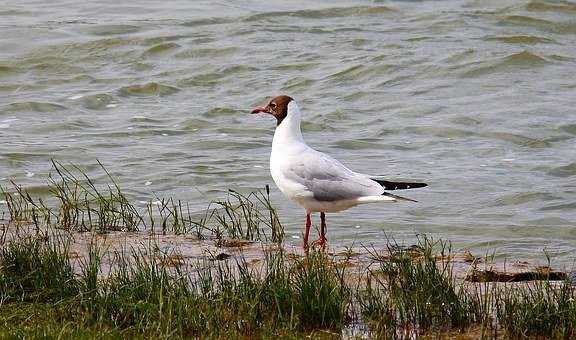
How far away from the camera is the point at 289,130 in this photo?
905 centimetres

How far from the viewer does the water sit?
472 inches

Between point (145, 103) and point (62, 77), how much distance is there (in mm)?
2349

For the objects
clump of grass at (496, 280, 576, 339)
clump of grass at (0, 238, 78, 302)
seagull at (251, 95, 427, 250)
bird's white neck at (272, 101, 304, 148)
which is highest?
bird's white neck at (272, 101, 304, 148)

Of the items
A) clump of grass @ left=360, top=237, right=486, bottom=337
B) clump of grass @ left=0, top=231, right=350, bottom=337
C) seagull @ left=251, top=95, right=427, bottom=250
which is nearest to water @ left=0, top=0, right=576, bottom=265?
seagull @ left=251, top=95, right=427, bottom=250

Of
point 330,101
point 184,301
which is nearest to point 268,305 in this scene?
point 184,301

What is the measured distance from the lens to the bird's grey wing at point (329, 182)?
864 cm

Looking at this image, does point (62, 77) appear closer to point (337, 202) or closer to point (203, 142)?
point (203, 142)

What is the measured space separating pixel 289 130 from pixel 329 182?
0.63m

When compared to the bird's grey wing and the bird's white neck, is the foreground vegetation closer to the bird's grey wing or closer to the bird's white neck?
the bird's grey wing

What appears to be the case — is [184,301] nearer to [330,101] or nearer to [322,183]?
[322,183]

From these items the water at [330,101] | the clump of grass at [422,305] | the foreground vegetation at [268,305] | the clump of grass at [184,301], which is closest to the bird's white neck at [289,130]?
the water at [330,101]

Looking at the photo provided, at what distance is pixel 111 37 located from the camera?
2064 centimetres

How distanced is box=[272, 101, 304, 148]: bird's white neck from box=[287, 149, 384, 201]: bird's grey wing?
1.01 feet

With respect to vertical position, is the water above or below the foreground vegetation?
above
